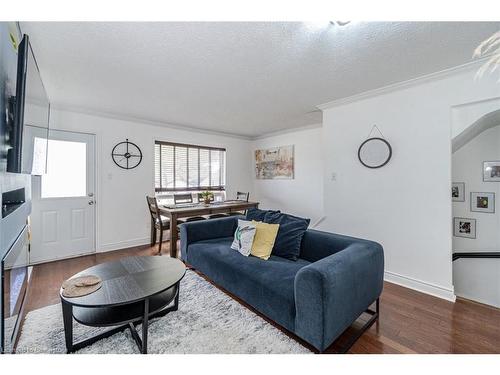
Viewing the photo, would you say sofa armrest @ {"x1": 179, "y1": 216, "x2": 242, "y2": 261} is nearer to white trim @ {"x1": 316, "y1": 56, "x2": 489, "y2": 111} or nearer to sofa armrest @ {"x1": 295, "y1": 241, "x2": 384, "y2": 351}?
sofa armrest @ {"x1": 295, "y1": 241, "x2": 384, "y2": 351}

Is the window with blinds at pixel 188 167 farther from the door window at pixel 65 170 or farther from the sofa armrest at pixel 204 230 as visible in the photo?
the sofa armrest at pixel 204 230

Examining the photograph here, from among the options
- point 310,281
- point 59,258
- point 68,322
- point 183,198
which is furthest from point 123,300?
point 183,198

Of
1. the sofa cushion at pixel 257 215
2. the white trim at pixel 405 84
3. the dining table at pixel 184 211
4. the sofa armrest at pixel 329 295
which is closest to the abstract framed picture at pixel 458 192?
the white trim at pixel 405 84

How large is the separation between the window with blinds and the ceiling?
1374 mm

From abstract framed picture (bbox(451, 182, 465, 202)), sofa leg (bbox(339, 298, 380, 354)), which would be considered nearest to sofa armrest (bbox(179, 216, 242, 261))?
sofa leg (bbox(339, 298, 380, 354))

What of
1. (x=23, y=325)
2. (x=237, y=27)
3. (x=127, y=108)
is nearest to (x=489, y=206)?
(x=237, y=27)

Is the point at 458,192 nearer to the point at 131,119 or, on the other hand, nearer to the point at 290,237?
the point at 290,237

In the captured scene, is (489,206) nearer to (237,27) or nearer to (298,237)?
(298,237)

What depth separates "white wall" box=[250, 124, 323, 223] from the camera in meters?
4.46

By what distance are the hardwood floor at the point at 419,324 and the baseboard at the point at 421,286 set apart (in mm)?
77

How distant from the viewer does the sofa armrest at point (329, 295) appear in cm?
134

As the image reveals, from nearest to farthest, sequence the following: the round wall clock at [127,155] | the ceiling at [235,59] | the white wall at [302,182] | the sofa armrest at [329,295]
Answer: the sofa armrest at [329,295] < the ceiling at [235,59] < the round wall clock at [127,155] < the white wall at [302,182]

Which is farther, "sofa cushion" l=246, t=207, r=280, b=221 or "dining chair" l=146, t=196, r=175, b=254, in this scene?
"dining chair" l=146, t=196, r=175, b=254

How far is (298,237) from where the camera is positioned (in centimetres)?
228
